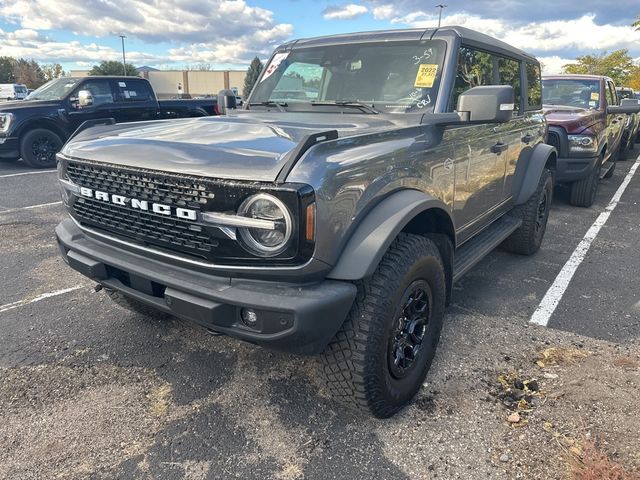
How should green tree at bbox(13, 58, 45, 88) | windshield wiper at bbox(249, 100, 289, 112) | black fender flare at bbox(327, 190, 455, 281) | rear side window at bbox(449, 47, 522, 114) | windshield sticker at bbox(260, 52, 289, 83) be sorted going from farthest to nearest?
green tree at bbox(13, 58, 45, 88) → windshield sticker at bbox(260, 52, 289, 83) → windshield wiper at bbox(249, 100, 289, 112) → rear side window at bbox(449, 47, 522, 114) → black fender flare at bbox(327, 190, 455, 281)

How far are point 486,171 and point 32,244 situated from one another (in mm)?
4667

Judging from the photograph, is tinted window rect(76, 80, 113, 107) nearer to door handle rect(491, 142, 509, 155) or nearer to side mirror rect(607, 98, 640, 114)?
door handle rect(491, 142, 509, 155)

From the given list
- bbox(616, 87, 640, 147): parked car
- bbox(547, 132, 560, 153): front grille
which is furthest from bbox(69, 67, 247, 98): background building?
bbox(547, 132, 560, 153): front grille

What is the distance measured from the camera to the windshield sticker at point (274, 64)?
Answer: 3.94 metres

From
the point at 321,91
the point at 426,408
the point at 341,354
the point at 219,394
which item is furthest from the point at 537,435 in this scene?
the point at 321,91

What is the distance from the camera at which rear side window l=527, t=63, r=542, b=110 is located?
4.77m

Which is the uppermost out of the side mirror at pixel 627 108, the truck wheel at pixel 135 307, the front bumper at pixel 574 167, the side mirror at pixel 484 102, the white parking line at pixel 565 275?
the side mirror at pixel 484 102

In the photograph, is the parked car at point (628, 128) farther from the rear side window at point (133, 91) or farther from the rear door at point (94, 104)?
the rear door at point (94, 104)

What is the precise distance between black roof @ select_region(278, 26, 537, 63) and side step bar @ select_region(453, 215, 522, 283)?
1.47m

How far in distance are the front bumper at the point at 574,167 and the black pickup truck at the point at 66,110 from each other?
7671 millimetres

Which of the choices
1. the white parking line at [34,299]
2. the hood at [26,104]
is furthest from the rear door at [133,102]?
the white parking line at [34,299]

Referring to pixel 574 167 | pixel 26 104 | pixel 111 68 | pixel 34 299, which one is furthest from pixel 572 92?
pixel 111 68

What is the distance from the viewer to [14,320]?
354 centimetres

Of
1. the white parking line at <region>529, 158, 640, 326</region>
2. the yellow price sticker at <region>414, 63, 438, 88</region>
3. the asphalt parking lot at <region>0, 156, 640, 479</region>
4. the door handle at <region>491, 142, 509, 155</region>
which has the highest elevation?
the yellow price sticker at <region>414, 63, 438, 88</region>
